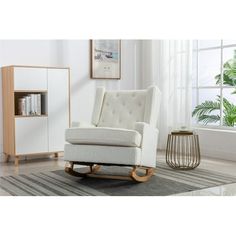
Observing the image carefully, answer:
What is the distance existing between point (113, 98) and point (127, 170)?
30.8 inches

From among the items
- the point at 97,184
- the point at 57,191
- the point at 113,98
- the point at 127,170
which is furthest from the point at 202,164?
the point at 57,191

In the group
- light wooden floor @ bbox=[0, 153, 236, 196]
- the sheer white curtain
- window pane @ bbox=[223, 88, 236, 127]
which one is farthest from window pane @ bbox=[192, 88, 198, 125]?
light wooden floor @ bbox=[0, 153, 236, 196]

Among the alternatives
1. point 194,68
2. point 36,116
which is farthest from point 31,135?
point 194,68

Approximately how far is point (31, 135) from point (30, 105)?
0.36m

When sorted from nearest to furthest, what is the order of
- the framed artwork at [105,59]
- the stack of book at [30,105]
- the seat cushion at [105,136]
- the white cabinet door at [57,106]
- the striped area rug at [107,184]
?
the striped area rug at [107,184]
the seat cushion at [105,136]
the stack of book at [30,105]
the white cabinet door at [57,106]
the framed artwork at [105,59]

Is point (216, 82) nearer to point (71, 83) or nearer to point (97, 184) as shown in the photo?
point (71, 83)

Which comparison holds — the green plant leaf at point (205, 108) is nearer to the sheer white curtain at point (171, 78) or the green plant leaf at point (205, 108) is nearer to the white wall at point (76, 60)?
the sheer white curtain at point (171, 78)

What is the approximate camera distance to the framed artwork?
20.2 feet

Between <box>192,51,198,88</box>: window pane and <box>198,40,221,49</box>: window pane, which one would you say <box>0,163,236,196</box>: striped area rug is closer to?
<box>192,51,198,88</box>: window pane

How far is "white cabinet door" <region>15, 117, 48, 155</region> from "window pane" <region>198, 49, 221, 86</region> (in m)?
2.32

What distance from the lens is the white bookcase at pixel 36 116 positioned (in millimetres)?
5141

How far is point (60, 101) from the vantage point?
550 cm

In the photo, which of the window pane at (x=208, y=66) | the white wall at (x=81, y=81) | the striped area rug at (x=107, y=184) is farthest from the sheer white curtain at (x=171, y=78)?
the striped area rug at (x=107, y=184)

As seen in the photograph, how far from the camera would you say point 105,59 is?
6281mm
